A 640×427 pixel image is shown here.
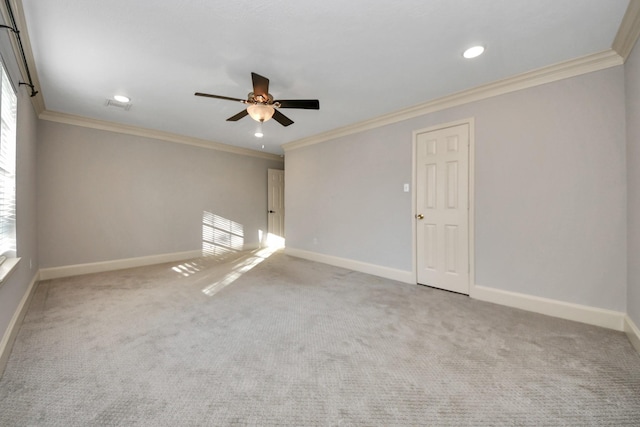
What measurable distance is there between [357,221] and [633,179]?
3027mm

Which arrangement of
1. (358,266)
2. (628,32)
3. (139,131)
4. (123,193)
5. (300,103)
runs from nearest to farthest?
(628,32)
(300,103)
(358,266)
(123,193)
(139,131)

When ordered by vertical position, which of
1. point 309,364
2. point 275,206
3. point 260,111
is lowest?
point 309,364

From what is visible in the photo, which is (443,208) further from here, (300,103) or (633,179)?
(300,103)

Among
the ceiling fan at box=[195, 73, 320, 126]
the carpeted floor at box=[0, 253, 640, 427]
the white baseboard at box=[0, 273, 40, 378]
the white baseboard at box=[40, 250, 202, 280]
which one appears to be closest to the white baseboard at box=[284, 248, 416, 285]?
the carpeted floor at box=[0, 253, 640, 427]

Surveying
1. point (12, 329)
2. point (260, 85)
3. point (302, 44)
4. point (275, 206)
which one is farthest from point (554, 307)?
point (275, 206)

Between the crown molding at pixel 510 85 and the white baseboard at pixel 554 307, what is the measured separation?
2.21 m

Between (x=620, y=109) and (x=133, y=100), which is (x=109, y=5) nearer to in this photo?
(x=133, y=100)

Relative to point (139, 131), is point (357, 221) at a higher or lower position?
lower

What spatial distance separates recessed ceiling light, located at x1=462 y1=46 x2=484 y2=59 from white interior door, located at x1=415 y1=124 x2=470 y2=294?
956 mm

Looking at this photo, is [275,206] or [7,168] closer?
[7,168]

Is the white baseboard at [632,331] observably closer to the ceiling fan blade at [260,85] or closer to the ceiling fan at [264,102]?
the ceiling fan at [264,102]

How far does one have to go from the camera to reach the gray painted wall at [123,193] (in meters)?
3.89

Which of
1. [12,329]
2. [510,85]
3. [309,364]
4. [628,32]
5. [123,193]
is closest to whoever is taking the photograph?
[309,364]

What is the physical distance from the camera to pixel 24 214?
9.33ft
